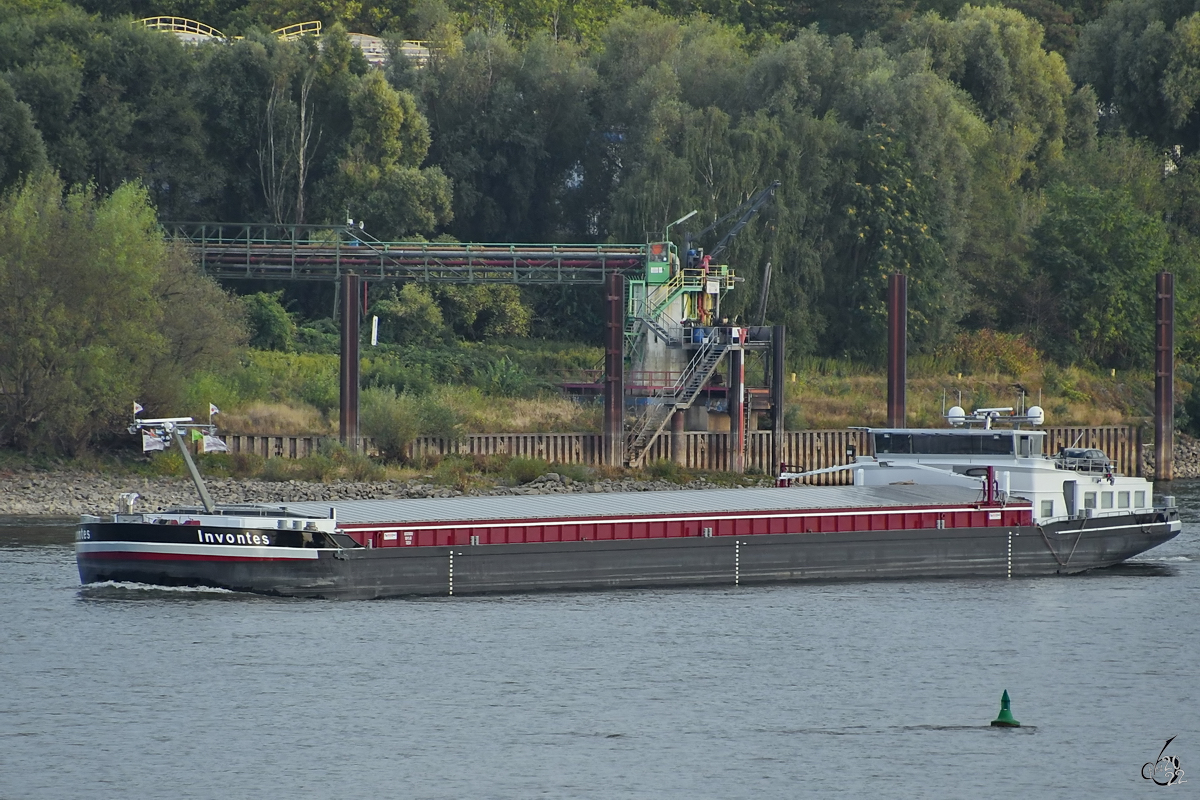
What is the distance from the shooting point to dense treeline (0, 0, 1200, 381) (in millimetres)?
85562

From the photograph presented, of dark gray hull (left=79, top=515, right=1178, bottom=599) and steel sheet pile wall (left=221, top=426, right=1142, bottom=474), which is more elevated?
steel sheet pile wall (left=221, top=426, right=1142, bottom=474)

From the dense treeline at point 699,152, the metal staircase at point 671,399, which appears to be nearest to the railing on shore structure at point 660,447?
the metal staircase at point 671,399

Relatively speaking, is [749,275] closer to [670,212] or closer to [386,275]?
[670,212]

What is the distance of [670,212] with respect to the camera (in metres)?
84.5

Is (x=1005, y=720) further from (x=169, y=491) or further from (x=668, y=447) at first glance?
(x=668, y=447)

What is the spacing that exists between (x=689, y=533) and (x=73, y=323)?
28.1 metres

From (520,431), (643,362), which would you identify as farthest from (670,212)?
(520,431)

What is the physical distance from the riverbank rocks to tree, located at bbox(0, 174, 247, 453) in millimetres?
2470

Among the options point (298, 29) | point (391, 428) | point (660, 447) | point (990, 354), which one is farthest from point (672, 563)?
point (298, 29)

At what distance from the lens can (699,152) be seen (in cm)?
8562

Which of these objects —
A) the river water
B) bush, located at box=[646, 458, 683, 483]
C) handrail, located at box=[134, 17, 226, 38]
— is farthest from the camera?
handrail, located at box=[134, 17, 226, 38]

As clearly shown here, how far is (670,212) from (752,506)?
37.9 metres

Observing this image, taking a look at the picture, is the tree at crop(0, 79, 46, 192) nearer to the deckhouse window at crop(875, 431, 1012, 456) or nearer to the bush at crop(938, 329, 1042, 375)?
the bush at crop(938, 329, 1042, 375)

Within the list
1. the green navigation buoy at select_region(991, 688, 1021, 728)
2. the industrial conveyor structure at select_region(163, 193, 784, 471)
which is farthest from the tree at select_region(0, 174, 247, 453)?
the green navigation buoy at select_region(991, 688, 1021, 728)
